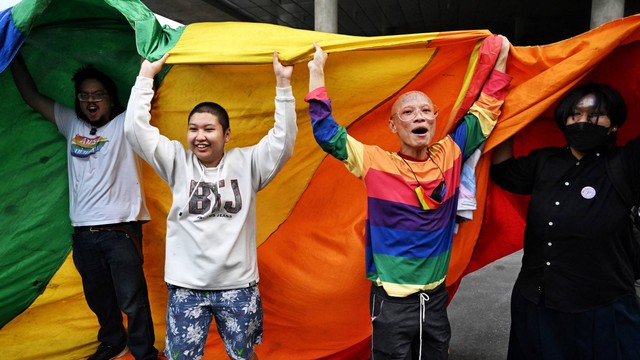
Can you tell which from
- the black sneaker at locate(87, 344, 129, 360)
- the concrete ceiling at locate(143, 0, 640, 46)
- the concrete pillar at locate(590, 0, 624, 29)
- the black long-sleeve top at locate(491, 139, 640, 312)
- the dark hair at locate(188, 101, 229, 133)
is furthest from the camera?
the concrete ceiling at locate(143, 0, 640, 46)

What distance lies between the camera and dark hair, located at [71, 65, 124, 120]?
249 cm

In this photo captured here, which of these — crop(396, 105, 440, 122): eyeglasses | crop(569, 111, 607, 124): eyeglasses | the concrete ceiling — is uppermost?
the concrete ceiling

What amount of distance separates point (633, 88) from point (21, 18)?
9.39 feet

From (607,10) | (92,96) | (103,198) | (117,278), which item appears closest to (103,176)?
(103,198)

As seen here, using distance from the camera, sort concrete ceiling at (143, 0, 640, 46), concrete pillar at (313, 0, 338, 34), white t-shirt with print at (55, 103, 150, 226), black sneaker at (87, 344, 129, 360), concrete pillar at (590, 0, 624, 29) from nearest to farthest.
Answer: white t-shirt with print at (55, 103, 150, 226)
black sneaker at (87, 344, 129, 360)
concrete pillar at (590, 0, 624, 29)
concrete pillar at (313, 0, 338, 34)
concrete ceiling at (143, 0, 640, 46)

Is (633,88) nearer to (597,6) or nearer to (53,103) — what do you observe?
(53,103)

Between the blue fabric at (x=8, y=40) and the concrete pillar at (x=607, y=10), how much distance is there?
36.6ft

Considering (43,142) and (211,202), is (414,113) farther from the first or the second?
(43,142)

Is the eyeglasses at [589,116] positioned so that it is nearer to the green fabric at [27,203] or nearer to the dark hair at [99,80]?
the dark hair at [99,80]

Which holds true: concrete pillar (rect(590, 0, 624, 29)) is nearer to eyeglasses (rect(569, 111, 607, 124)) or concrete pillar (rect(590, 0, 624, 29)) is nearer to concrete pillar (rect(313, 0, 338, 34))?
concrete pillar (rect(313, 0, 338, 34))

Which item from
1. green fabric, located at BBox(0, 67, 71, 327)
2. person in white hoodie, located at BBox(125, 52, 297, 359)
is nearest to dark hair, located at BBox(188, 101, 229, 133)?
person in white hoodie, located at BBox(125, 52, 297, 359)

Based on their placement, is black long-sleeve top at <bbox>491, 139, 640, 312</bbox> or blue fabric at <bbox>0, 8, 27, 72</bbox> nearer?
black long-sleeve top at <bbox>491, 139, 640, 312</bbox>

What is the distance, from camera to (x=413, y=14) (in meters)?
16.2

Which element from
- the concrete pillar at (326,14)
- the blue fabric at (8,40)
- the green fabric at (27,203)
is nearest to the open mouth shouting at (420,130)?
the blue fabric at (8,40)
